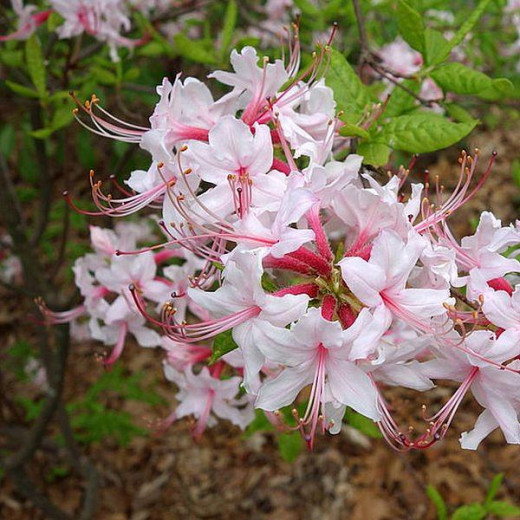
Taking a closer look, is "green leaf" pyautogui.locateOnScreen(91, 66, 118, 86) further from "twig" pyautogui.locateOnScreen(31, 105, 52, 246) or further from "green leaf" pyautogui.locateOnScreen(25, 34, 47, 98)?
"twig" pyautogui.locateOnScreen(31, 105, 52, 246)

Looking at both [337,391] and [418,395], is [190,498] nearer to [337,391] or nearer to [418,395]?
[418,395]

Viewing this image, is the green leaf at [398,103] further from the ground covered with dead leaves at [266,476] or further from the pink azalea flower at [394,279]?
the ground covered with dead leaves at [266,476]

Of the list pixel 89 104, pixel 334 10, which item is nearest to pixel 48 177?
pixel 334 10

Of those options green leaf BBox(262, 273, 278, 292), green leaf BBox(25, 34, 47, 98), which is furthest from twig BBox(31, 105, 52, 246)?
green leaf BBox(262, 273, 278, 292)

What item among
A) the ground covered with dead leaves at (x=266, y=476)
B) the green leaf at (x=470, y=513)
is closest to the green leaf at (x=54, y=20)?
the ground covered with dead leaves at (x=266, y=476)

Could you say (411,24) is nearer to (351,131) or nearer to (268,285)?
(351,131)

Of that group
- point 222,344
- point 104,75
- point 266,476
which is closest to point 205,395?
point 222,344

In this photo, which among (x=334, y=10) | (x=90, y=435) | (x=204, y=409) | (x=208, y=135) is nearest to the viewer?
(x=208, y=135)

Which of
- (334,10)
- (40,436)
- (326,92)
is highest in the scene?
(326,92)
